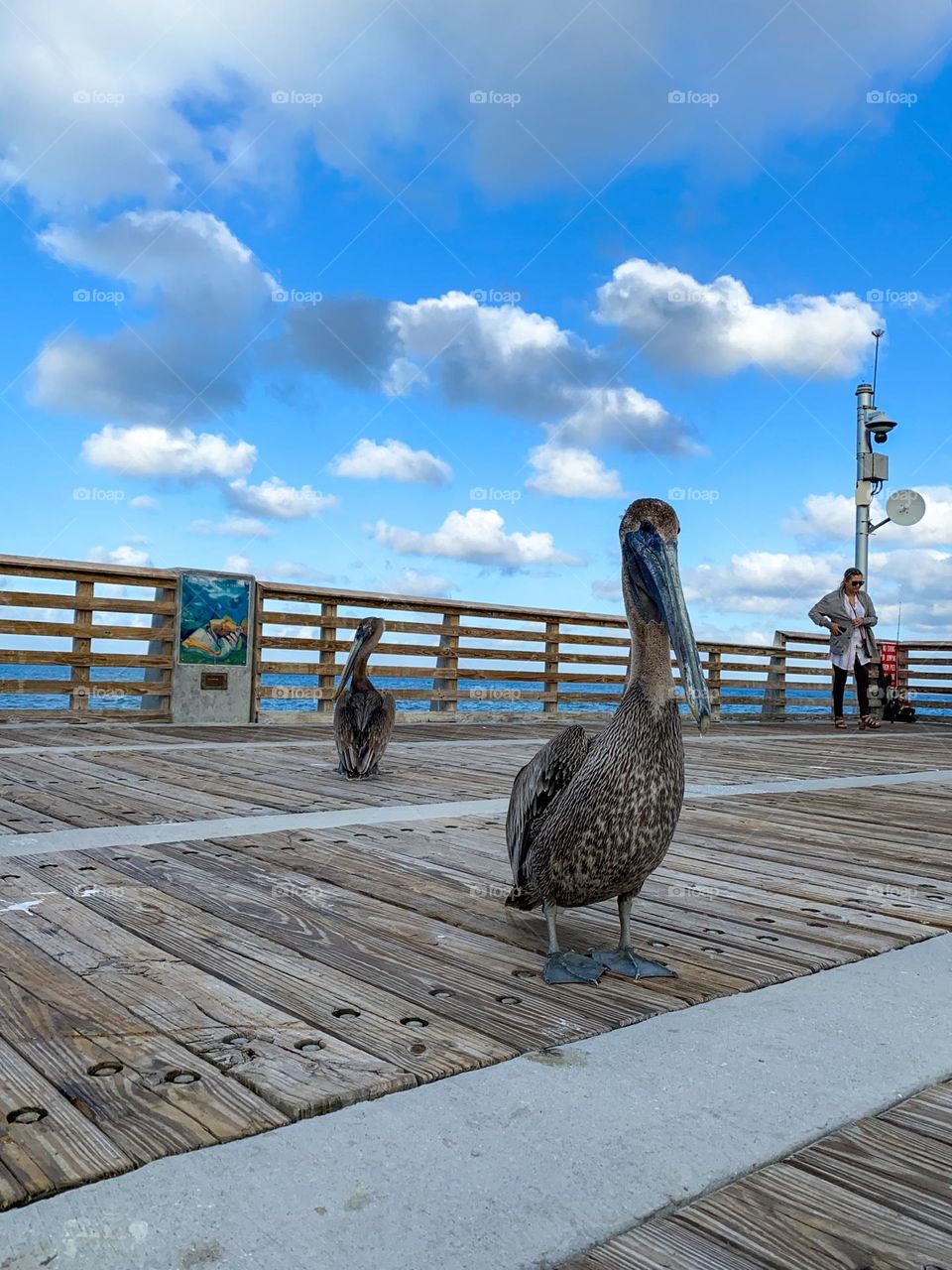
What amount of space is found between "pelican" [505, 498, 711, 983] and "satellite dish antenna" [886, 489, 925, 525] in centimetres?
1516

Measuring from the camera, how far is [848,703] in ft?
58.4

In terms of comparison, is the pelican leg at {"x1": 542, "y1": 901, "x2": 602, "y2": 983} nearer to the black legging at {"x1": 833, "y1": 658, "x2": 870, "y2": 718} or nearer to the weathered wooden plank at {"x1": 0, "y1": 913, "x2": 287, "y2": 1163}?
the weathered wooden plank at {"x1": 0, "y1": 913, "x2": 287, "y2": 1163}

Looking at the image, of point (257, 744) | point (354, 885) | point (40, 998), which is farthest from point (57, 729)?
point (40, 998)

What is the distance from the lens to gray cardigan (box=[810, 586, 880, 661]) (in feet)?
42.1

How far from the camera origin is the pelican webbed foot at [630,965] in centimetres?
255

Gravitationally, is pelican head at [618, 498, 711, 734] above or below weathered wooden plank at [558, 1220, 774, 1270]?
above

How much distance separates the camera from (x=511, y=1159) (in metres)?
1.59

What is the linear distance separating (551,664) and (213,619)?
16.1ft

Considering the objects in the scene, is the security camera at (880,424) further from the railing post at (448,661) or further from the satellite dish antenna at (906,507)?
the railing post at (448,661)

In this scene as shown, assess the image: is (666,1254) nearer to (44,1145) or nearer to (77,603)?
(44,1145)

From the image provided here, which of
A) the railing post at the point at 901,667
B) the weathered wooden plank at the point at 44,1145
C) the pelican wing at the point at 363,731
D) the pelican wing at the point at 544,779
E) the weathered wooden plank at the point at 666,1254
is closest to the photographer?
the weathered wooden plank at the point at 666,1254

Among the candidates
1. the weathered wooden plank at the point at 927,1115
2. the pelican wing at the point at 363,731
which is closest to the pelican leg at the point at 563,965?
the weathered wooden plank at the point at 927,1115

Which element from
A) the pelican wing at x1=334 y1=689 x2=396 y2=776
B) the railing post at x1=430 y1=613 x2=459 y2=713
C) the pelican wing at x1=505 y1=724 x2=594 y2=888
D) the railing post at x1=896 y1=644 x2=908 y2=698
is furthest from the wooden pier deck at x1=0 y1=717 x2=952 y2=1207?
the railing post at x1=896 y1=644 x2=908 y2=698

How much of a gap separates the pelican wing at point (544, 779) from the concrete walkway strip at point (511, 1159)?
0.62 metres
